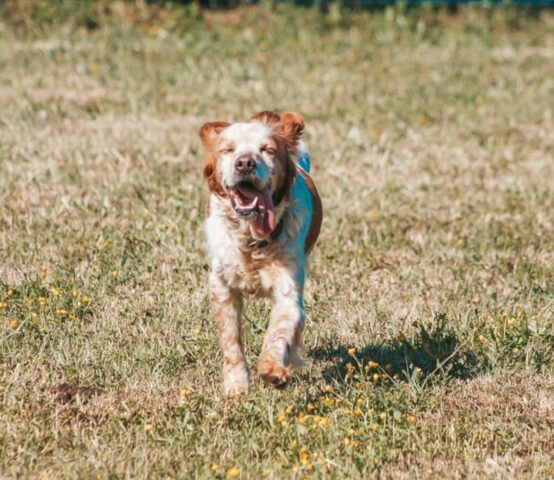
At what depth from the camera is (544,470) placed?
14.2 feet

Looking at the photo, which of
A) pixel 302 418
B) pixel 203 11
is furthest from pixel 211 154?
pixel 203 11

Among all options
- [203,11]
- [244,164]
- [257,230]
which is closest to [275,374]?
[257,230]

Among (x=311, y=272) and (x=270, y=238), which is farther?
(x=311, y=272)

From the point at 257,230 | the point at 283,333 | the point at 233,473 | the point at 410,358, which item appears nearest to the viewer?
the point at 233,473

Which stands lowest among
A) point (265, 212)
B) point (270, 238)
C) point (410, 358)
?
point (410, 358)

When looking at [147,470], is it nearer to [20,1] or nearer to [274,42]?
[274,42]

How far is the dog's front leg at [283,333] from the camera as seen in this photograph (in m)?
4.52

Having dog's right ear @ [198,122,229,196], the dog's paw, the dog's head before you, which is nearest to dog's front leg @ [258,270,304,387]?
the dog's paw

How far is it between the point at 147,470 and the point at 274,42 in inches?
450

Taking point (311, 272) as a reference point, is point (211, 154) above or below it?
above

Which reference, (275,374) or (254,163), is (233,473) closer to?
(275,374)

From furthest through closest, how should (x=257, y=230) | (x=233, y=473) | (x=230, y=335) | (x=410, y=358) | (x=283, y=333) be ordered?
(x=410, y=358) → (x=230, y=335) → (x=257, y=230) → (x=283, y=333) → (x=233, y=473)

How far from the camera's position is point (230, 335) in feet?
16.9

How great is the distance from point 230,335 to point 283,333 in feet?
1.31
